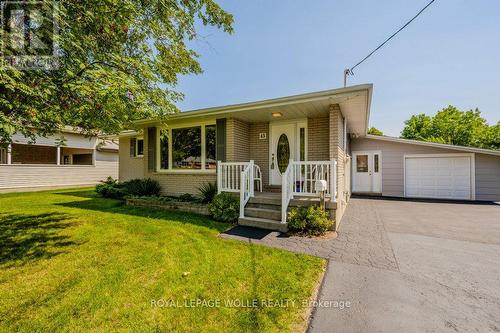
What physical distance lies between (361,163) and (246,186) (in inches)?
348

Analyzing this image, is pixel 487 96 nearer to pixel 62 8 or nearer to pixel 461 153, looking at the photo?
pixel 461 153

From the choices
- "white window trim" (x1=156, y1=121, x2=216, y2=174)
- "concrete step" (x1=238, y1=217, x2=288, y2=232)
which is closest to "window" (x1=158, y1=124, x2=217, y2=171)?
"white window trim" (x1=156, y1=121, x2=216, y2=174)

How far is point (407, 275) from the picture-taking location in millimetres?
3197

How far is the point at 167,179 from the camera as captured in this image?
28.4ft

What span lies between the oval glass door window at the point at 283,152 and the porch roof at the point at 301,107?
73cm

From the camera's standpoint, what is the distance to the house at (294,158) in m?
5.72

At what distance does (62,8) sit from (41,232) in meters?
4.39

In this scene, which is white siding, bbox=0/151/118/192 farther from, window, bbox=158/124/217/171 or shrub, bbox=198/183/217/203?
shrub, bbox=198/183/217/203

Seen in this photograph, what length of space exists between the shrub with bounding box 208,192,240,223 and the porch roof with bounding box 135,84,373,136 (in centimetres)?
256

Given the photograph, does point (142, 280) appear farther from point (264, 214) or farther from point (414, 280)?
point (414, 280)

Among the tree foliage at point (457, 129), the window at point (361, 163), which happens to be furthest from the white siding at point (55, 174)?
the tree foliage at point (457, 129)

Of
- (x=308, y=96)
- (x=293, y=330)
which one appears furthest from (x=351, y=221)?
(x=293, y=330)

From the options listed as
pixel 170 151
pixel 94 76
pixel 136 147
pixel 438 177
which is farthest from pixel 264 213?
pixel 438 177

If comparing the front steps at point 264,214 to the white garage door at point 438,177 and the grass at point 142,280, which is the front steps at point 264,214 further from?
the white garage door at point 438,177
